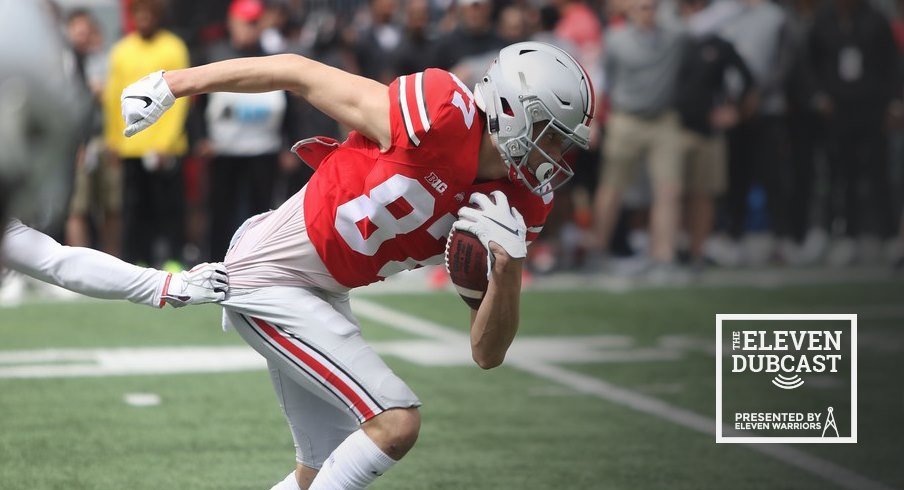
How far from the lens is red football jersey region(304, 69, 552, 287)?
416 centimetres

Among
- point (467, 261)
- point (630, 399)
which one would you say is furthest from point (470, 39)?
point (467, 261)

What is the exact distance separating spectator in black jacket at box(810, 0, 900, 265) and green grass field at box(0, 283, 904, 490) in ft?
10.3

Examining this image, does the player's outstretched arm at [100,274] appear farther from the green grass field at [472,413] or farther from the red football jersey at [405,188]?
the green grass field at [472,413]

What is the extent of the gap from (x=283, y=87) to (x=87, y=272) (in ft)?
2.82

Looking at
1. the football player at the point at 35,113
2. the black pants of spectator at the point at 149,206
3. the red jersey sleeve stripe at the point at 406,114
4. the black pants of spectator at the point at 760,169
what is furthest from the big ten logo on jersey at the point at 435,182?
the black pants of spectator at the point at 760,169

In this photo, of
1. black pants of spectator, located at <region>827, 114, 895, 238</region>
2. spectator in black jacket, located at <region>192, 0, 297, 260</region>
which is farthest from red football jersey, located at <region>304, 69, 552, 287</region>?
black pants of spectator, located at <region>827, 114, 895, 238</region>

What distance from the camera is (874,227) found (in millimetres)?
13180

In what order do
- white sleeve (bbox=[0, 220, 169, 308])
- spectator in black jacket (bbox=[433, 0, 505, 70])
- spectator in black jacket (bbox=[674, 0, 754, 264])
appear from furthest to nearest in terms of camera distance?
1. spectator in black jacket (bbox=[674, 0, 754, 264])
2. spectator in black jacket (bbox=[433, 0, 505, 70])
3. white sleeve (bbox=[0, 220, 169, 308])

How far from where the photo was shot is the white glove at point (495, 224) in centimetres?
403

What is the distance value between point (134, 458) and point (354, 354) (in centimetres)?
189

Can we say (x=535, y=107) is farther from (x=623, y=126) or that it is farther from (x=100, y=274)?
(x=623, y=126)

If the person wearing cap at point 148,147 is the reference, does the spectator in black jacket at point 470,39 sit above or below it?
above

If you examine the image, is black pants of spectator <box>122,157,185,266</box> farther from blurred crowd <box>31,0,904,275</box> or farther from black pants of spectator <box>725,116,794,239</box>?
black pants of spectator <box>725,116,794,239</box>

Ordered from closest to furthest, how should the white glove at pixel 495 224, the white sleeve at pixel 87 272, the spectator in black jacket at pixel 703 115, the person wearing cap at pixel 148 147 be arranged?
the white glove at pixel 495 224
the white sleeve at pixel 87 272
the person wearing cap at pixel 148 147
the spectator in black jacket at pixel 703 115
